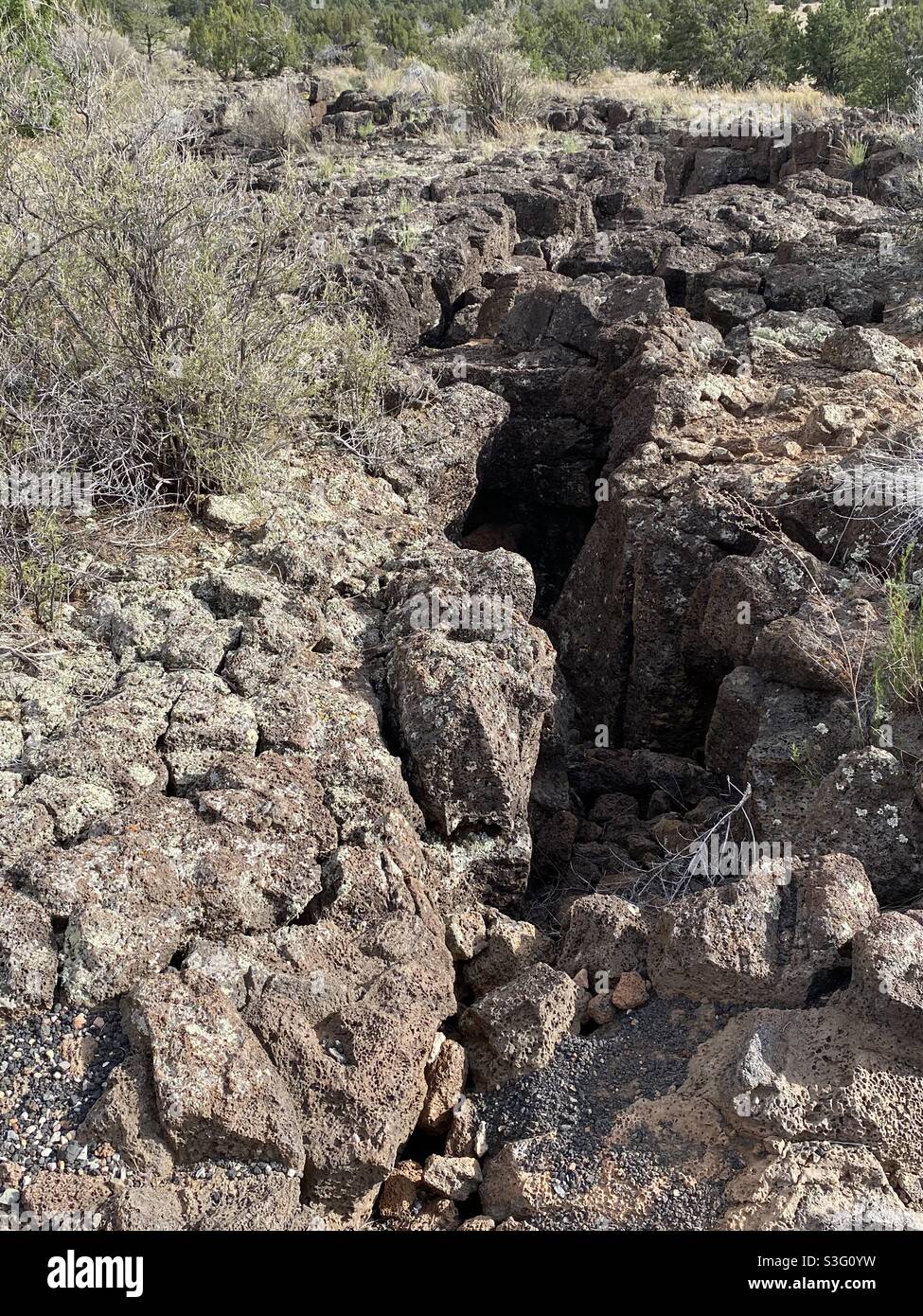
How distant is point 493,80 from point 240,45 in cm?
766

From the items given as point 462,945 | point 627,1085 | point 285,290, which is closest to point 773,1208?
point 627,1085

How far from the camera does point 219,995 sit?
2453 mm

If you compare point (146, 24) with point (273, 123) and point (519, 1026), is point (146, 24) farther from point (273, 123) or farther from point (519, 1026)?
point (519, 1026)

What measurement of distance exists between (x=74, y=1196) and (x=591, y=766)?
285 centimetres

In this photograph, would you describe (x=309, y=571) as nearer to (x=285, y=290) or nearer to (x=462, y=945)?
(x=462, y=945)

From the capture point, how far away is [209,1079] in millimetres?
2287

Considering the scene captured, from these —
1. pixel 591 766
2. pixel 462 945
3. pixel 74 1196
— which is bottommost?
pixel 591 766

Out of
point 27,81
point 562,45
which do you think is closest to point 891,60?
point 562,45

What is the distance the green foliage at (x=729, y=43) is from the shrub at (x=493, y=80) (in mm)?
3375

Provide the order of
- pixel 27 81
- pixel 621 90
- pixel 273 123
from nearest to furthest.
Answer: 1. pixel 27 81
2. pixel 273 123
3. pixel 621 90

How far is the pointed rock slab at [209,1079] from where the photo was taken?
7.39 ft

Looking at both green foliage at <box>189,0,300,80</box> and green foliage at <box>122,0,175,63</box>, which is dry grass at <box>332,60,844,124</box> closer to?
green foliage at <box>189,0,300,80</box>

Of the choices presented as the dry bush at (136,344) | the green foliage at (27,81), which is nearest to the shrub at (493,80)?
the green foliage at (27,81)

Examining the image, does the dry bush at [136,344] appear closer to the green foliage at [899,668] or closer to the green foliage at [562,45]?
the green foliage at [899,668]
